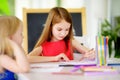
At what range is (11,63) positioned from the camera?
1375 millimetres

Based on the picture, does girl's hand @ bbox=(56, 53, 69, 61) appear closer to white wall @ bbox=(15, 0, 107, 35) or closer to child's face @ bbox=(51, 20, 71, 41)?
child's face @ bbox=(51, 20, 71, 41)

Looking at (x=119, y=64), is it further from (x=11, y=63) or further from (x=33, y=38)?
(x=33, y=38)

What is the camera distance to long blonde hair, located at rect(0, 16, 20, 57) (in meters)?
1.39

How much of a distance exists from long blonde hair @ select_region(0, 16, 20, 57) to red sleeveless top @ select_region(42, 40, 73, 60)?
2.35 ft

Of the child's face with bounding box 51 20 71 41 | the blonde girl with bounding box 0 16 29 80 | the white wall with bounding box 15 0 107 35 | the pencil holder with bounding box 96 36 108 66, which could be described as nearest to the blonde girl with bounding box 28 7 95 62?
the child's face with bounding box 51 20 71 41

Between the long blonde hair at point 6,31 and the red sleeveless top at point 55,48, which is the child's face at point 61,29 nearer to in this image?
the red sleeveless top at point 55,48

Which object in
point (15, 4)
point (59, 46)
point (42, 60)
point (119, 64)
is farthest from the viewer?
point (15, 4)

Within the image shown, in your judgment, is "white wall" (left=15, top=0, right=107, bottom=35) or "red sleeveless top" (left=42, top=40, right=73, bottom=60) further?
"white wall" (left=15, top=0, right=107, bottom=35)

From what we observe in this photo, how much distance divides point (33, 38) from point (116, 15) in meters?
1.44

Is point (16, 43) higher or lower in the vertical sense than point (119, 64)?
higher

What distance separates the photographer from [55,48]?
7.27ft

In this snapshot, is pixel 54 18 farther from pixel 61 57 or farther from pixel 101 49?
pixel 101 49

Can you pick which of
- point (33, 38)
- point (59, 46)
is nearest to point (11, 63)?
point (59, 46)

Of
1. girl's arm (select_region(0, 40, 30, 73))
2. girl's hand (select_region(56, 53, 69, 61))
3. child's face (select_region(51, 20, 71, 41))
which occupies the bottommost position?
girl's hand (select_region(56, 53, 69, 61))
